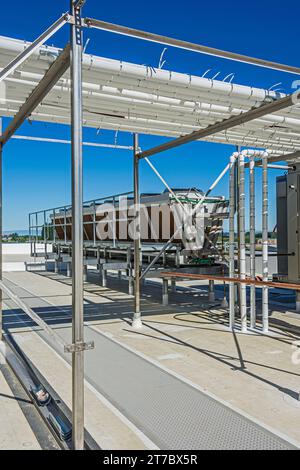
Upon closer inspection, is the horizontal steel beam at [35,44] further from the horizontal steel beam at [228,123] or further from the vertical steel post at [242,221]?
the vertical steel post at [242,221]

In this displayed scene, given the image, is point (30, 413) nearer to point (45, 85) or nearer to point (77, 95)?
point (77, 95)

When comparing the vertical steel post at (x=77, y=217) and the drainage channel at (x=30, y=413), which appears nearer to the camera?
the vertical steel post at (x=77, y=217)

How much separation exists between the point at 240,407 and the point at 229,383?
56cm

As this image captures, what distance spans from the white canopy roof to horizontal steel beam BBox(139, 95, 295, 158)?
0.30ft

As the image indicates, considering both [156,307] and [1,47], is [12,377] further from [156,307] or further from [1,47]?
[156,307]

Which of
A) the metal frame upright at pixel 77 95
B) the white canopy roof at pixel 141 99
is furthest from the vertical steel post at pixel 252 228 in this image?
the metal frame upright at pixel 77 95

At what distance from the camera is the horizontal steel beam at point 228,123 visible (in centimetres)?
387

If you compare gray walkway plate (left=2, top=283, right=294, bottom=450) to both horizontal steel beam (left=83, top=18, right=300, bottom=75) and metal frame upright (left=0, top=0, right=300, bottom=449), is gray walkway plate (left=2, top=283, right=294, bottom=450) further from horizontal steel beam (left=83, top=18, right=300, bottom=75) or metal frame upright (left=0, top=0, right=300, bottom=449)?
horizontal steel beam (left=83, top=18, right=300, bottom=75)

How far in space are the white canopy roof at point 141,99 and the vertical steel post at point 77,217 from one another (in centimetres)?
68

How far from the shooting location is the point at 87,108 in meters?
4.79

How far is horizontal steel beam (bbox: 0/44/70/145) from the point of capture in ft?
10.0

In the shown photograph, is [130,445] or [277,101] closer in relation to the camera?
[130,445]

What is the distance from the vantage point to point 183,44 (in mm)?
3344
